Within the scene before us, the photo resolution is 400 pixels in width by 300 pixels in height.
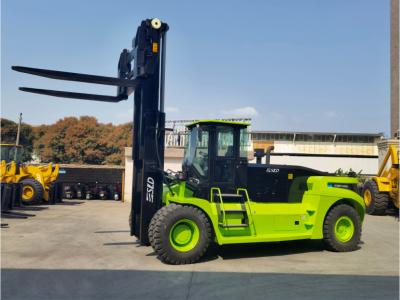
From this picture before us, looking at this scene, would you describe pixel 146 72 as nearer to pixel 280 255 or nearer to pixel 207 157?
pixel 207 157

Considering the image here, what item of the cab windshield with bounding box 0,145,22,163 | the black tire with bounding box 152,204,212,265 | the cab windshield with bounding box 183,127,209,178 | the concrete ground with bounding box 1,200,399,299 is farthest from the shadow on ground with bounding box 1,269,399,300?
the cab windshield with bounding box 0,145,22,163

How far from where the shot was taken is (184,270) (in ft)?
20.4

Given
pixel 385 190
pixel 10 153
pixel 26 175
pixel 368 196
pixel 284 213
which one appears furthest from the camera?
pixel 10 153

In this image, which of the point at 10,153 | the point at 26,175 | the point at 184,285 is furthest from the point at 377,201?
the point at 10,153

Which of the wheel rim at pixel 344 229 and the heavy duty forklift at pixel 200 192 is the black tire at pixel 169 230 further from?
the wheel rim at pixel 344 229

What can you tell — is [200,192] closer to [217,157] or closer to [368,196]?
[217,157]

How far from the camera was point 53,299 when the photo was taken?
482 cm

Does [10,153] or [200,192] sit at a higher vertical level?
[10,153]

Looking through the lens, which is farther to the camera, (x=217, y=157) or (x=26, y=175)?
(x=26, y=175)

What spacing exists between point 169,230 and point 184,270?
2.23 ft

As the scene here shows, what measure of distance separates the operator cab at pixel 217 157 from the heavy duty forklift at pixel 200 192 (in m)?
0.02

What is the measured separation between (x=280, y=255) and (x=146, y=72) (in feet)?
13.9

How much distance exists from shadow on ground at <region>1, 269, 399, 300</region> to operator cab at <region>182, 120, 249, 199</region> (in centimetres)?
177

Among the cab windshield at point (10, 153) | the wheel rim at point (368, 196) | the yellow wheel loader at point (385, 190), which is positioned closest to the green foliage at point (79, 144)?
the cab windshield at point (10, 153)
